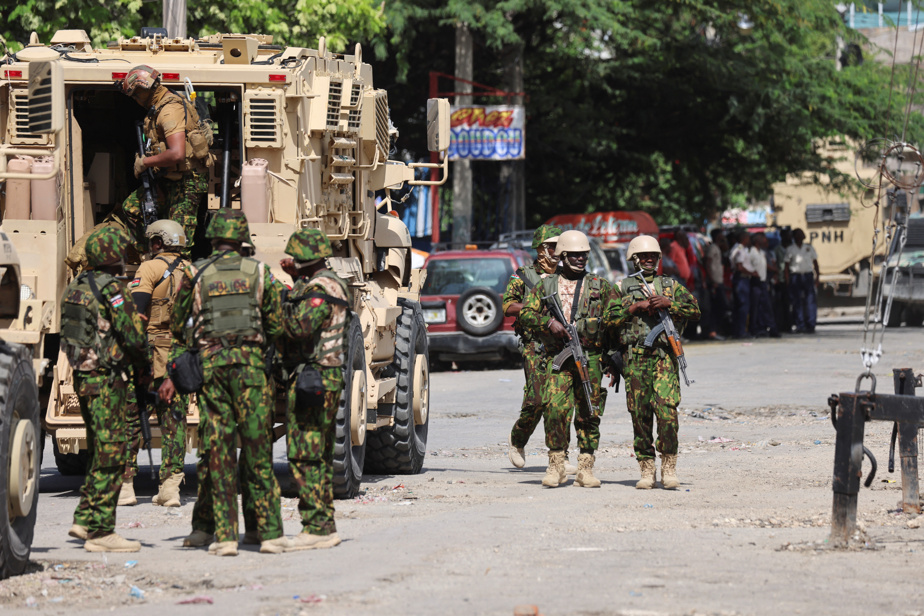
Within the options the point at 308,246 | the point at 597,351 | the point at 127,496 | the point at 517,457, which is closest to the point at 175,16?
the point at 517,457

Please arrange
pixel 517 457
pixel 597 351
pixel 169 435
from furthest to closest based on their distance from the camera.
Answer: pixel 517 457 < pixel 597 351 < pixel 169 435

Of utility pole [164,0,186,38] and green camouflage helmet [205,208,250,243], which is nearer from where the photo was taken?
green camouflage helmet [205,208,250,243]

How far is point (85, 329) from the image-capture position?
8.25 metres

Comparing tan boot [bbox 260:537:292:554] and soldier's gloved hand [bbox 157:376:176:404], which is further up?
soldier's gloved hand [bbox 157:376:176:404]

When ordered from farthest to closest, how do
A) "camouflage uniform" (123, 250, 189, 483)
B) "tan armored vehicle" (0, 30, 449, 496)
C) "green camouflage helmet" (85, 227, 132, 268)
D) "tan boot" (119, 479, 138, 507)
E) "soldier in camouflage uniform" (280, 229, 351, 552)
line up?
"tan boot" (119, 479, 138, 507), "tan armored vehicle" (0, 30, 449, 496), "camouflage uniform" (123, 250, 189, 483), "green camouflage helmet" (85, 227, 132, 268), "soldier in camouflage uniform" (280, 229, 351, 552)

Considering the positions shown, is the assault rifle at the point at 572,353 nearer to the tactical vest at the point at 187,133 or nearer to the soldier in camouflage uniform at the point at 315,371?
the tactical vest at the point at 187,133

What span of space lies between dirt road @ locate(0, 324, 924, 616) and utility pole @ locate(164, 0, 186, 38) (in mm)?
5478

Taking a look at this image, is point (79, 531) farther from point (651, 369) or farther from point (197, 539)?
point (651, 369)

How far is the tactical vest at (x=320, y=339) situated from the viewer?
8055mm

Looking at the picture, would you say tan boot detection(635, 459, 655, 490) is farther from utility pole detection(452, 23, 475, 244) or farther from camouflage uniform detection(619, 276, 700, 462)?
A: utility pole detection(452, 23, 475, 244)

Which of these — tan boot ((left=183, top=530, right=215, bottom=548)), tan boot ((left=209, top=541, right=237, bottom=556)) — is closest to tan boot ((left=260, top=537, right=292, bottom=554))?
tan boot ((left=209, top=541, right=237, bottom=556))

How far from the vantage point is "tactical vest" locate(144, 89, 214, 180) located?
10.0 metres

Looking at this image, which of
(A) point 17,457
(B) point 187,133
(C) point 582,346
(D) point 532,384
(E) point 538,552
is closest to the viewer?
(A) point 17,457

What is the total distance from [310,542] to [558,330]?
3081 mm
